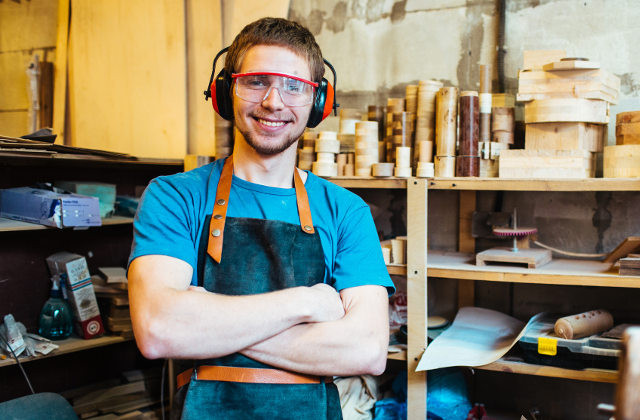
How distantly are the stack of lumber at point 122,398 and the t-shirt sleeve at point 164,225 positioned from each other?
191 cm

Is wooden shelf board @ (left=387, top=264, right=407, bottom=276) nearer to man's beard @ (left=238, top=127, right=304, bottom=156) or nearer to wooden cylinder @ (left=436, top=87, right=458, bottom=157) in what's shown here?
wooden cylinder @ (left=436, top=87, right=458, bottom=157)

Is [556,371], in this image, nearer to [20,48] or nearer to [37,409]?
[37,409]

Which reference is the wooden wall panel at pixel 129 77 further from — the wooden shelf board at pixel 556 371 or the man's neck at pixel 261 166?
the wooden shelf board at pixel 556 371

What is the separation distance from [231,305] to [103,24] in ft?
10.1

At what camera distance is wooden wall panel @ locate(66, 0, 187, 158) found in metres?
3.50

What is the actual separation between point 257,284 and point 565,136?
1.46m

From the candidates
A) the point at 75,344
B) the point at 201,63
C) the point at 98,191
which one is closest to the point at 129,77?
the point at 201,63

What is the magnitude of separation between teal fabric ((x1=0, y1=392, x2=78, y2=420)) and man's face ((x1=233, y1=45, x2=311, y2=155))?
1427mm

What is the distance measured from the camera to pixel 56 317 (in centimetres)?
297

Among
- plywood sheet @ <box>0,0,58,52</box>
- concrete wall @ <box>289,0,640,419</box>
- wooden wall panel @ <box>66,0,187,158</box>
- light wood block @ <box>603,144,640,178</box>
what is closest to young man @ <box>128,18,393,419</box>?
light wood block @ <box>603,144,640,178</box>

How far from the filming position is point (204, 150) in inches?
137

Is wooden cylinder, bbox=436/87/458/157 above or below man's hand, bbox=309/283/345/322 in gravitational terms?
above

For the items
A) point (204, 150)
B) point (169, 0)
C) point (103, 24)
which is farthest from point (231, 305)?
point (103, 24)

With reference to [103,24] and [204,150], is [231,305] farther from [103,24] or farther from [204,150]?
[103,24]
